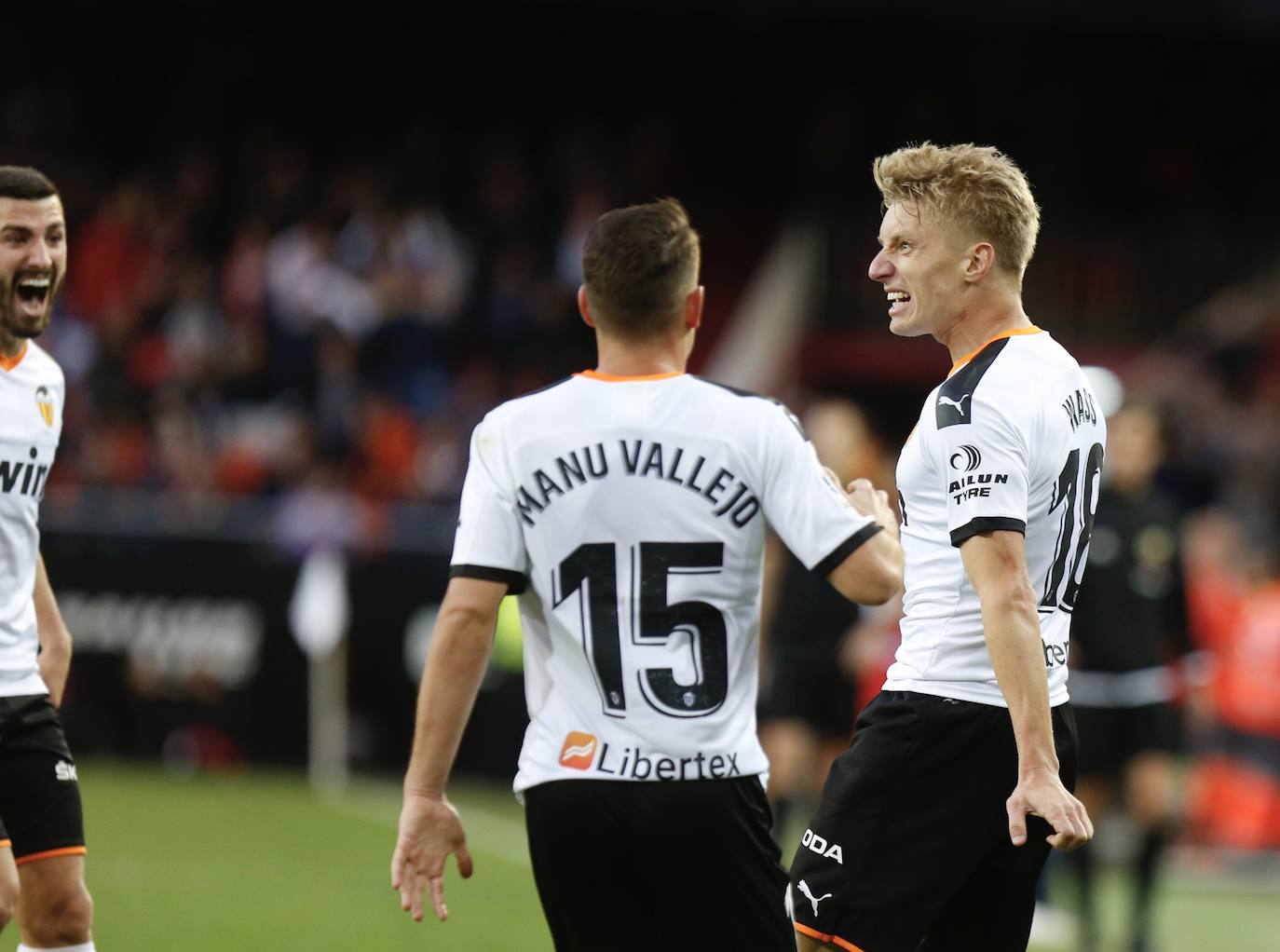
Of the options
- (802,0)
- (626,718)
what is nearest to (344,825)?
(626,718)

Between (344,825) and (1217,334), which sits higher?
(1217,334)

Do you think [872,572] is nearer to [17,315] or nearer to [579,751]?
[579,751]

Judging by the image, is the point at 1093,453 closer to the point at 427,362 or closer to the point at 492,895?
the point at 492,895

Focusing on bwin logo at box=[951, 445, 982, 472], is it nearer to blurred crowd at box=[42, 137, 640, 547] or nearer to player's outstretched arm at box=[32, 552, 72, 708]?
player's outstretched arm at box=[32, 552, 72, 708]

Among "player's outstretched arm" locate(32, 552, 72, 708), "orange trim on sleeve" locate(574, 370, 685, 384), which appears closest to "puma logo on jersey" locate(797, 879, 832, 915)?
"orange trim on sleeve" locate(574, 370, 685, 384)

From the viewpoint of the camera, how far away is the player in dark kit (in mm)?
8617

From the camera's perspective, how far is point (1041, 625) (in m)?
4.48

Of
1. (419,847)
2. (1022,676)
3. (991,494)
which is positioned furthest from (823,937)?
(991,494)

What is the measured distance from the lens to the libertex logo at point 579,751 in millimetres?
4496

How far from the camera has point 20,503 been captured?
5.34 meters

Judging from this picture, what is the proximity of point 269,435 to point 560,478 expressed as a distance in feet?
40.3

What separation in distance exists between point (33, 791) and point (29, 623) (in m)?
0.45

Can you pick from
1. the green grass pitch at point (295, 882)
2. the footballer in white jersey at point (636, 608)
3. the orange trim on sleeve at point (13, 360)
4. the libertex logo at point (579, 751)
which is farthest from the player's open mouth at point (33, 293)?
the green grass pitch at point (295, 882)

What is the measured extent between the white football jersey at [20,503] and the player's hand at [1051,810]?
2724 mm
